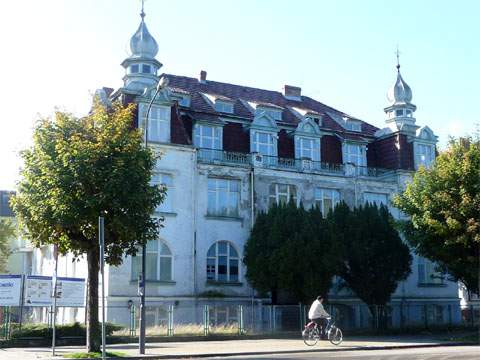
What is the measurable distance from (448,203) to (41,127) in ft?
56.6

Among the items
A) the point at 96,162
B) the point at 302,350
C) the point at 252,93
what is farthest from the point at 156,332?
the point at 252,93

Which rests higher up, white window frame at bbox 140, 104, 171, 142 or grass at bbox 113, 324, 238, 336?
white window frame at bbox 140, 104, 171, 142

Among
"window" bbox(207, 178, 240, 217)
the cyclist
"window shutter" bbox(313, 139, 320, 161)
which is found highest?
"window shutter" bbox(313, 139, 320, 161)

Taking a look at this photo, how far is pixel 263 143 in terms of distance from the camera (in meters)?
40.1

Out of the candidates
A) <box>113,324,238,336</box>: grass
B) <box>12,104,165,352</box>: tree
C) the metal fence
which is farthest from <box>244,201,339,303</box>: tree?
<box>12,104,165,352</box>: tree

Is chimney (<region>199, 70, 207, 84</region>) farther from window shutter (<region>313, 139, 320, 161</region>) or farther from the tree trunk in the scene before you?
the tree trunk

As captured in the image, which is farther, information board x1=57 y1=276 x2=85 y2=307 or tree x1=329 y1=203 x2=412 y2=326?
tree x1=329 y1=203 x2=412 y2=326

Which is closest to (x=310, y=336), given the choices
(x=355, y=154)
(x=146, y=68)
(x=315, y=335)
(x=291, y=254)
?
(x=315, y=335)

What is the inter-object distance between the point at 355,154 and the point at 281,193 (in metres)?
7.46

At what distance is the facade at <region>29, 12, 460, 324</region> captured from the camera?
35312 millimetres

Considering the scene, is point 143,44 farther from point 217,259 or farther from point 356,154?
point 356,154

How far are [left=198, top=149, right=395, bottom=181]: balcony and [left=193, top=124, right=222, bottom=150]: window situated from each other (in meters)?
0.75

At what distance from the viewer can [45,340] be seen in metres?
24.5

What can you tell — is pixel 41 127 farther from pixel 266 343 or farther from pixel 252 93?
pixel 252 93
